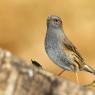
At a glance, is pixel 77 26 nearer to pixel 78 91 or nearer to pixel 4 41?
pixel 4 41

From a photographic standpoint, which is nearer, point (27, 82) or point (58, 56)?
point (27, 82)

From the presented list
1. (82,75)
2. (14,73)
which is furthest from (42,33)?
(14,73)

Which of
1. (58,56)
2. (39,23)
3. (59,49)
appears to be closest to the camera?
(58,56)

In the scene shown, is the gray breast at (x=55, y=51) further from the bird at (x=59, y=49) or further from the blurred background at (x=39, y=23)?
the blurred background at (x=39, y=23)

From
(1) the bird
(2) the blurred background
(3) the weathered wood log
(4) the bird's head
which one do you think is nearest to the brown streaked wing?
(1) the bird

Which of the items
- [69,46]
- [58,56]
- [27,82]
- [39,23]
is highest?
[39,23]

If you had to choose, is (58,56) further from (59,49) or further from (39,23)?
(39,23)

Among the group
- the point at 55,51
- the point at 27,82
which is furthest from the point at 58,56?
the point at 27,82
